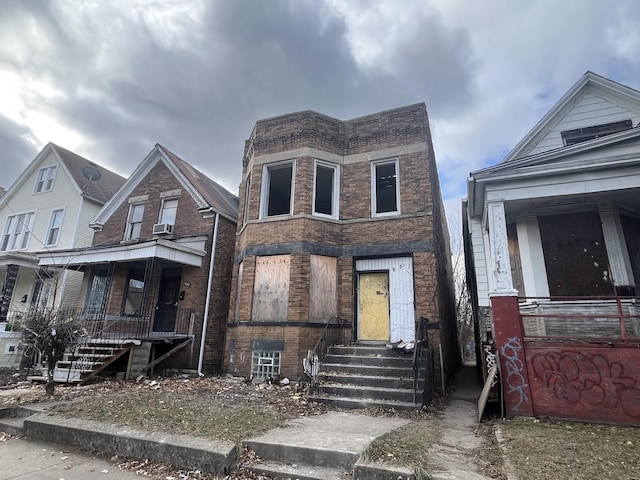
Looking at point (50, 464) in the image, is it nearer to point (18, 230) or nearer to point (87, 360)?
point (87, 360)

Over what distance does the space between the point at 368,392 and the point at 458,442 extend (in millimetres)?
2699

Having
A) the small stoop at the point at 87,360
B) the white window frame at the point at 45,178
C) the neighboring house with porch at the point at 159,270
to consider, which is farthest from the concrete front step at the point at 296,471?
the white window frame at the point at 45,178

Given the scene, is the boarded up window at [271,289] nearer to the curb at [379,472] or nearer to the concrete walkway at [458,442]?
the concrete walkway at [458,442]

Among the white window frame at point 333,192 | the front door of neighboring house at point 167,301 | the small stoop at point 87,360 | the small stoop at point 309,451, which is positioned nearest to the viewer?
the small stoop at point 309,451

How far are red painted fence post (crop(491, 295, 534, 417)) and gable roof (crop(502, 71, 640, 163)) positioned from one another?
4.66m

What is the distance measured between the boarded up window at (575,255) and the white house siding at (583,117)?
2.59 meters

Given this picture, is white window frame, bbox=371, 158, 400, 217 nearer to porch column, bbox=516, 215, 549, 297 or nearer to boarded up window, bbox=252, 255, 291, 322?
boarded up window, bbox=252, 255, 291, 322

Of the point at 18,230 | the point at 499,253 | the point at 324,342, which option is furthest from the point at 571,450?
the point at 18,230

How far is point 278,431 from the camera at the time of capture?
17.4ft

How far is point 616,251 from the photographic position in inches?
318

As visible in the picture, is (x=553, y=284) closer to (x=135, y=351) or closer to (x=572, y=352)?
(x=572, y=352)

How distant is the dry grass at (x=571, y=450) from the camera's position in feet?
12.4

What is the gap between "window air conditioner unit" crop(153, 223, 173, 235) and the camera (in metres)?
14.0

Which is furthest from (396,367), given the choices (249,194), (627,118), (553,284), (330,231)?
(627,118)
